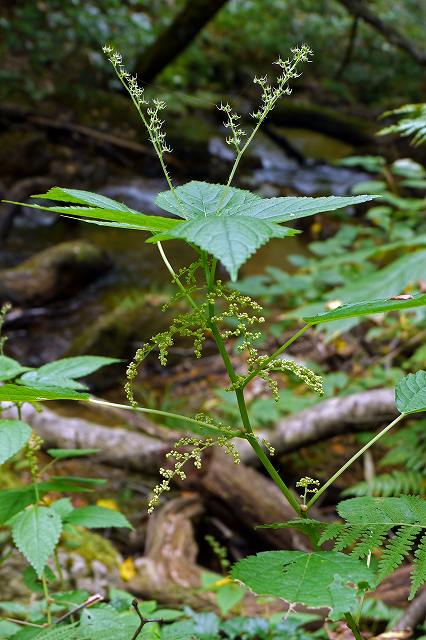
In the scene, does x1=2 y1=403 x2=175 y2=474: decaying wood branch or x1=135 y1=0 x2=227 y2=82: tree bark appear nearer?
x1=2 y1=403 x2=175 y2=474: decaying wood branch

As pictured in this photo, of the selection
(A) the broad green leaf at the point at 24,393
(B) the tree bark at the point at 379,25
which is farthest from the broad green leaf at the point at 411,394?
(B) the tree bark at the point at 379,25

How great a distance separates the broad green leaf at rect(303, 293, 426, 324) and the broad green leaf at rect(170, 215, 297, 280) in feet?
0.45

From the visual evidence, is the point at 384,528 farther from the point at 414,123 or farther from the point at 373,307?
the point at 414,123

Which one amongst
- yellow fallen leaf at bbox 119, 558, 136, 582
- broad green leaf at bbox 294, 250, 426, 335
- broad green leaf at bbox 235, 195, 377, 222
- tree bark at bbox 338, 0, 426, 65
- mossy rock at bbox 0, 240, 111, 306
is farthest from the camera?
tree bark at bbox 338, 0, 426, 65

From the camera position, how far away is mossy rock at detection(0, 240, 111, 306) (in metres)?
6.59

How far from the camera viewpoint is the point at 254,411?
3520 millimetres

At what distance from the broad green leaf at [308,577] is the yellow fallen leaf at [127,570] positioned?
194 centimetres

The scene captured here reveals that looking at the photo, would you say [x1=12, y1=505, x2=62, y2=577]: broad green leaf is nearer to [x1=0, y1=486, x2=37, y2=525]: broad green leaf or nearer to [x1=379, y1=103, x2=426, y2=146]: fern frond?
[x1=0, y1=486, x2=37, y2=525]: broad green leaf

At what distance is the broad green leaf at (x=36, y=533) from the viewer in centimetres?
117

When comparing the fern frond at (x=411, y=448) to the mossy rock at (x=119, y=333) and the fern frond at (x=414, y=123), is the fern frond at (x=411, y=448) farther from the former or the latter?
the mossy rock at (x=119, y=333)

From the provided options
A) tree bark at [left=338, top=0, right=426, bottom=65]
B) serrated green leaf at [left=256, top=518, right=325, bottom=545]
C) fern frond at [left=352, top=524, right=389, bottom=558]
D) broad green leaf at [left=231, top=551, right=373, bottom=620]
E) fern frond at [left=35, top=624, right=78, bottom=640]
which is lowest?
fern frond at [left=35, top=624, right=78, bottom=640]

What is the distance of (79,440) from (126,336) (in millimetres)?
2563

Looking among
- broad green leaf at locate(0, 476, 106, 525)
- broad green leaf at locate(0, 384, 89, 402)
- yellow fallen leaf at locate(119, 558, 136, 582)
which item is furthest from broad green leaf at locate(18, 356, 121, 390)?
yellow fallen leaf at locate(119, 558, 136, 582)

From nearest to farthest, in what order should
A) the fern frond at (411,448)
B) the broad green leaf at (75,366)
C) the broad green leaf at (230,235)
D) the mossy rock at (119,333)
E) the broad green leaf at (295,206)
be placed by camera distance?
the broad green leaf at (230,235)
the broad green leaf at (295,206)
the broad green leaf at (75,366)
the fern frond at (411,448)
the mossy rock at (119,333)
